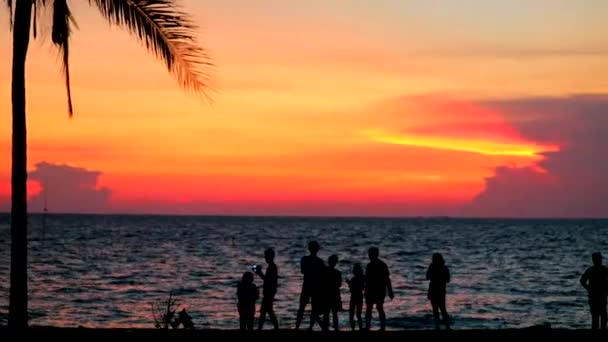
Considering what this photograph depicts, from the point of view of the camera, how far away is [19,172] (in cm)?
1153

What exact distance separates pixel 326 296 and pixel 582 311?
21.6 meters

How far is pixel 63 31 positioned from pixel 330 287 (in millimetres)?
7754

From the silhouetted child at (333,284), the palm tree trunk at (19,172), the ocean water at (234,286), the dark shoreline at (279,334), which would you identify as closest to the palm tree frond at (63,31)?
the palm tree trunk at (19,172)

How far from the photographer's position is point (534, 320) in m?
34.4

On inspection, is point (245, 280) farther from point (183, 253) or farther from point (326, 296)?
point (183, 253)

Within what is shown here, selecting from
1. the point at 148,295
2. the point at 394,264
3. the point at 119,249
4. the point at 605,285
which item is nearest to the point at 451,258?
the point at 394,264

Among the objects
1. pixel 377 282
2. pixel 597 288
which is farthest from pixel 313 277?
pixel 597 288

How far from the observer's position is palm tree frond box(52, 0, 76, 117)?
1174 cm

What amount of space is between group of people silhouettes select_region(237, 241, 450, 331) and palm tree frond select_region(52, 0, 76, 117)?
651 centimetres

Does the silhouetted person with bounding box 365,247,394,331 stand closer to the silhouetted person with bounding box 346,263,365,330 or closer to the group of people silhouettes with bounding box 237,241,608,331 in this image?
the group of people silhouettes with bounding box 237,241,608,331

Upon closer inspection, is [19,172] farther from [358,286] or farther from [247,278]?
[358,286]

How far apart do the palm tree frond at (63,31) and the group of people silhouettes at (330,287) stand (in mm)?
6508

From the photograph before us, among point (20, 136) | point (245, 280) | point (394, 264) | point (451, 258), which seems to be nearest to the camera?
point (20, 136)

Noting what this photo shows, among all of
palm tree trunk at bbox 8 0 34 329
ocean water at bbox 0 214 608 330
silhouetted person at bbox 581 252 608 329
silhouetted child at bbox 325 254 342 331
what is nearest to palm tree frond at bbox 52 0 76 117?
palm tree trunk at bbox 8 0 34 329
